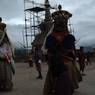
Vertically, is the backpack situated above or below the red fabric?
below

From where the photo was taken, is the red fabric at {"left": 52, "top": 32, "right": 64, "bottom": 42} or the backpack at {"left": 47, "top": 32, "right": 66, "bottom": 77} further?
the red fabric at {"left": 52, "top": 32, "right": 64, "bottom": 42}

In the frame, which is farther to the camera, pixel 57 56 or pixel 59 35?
pixel 59 35

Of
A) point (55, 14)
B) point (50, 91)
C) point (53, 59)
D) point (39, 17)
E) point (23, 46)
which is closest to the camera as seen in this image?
point (53, 59)

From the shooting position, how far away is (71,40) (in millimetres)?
Answer: 10406

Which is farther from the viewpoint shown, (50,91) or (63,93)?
(50,91)

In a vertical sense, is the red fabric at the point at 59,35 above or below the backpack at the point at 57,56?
above

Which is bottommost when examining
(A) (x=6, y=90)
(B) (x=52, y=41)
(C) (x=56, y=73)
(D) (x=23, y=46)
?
(D) (x=23, y=46)

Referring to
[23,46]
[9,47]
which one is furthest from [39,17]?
[9,47]

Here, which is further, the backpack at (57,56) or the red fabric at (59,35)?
the red fabric at (59,35)

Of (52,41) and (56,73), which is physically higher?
(52,41)

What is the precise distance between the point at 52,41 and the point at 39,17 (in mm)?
77676

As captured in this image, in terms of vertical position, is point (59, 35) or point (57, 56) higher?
point (59, 35)

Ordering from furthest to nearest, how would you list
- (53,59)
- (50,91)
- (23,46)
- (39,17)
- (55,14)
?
(39,17)
(23,46)
(55,14)
(50,91)
(53,59)

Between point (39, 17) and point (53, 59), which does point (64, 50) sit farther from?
point (39, 17)
